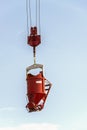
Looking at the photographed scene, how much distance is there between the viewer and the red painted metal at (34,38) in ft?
106

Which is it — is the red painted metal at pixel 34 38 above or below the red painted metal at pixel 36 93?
above

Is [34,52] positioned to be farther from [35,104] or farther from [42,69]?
[35,104]

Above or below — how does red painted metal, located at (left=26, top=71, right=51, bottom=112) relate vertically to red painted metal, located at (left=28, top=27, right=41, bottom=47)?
below

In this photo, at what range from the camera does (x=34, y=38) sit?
107 ft

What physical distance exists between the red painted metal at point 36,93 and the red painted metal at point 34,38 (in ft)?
8.91

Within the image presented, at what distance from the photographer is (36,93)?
31422mm

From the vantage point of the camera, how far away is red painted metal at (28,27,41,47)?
106ft

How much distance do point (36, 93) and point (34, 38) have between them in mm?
4509

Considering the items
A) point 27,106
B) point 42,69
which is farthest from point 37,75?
point 27,106

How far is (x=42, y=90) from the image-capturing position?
31984 mm

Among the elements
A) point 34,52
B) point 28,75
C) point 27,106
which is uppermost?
point 34,52

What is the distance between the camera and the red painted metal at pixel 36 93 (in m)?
31.5

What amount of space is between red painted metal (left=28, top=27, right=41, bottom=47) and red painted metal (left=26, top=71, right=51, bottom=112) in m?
2.72

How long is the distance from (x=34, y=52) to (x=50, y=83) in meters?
2.97
